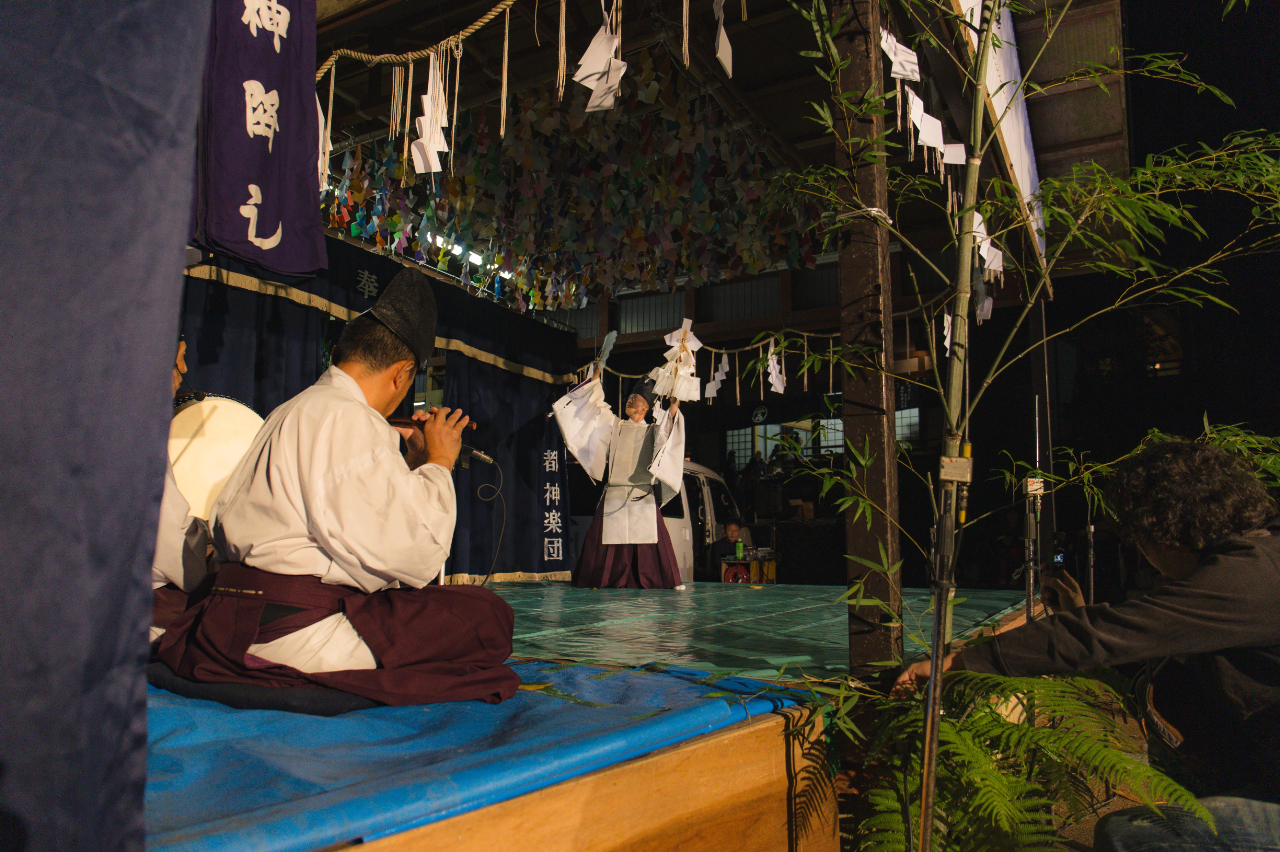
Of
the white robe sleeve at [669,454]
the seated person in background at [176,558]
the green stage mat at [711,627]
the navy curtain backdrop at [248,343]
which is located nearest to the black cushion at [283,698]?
the seated person in background at [176,558]

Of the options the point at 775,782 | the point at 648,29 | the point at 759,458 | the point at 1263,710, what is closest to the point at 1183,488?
the point at 1263,710

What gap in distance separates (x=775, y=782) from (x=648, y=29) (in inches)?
158

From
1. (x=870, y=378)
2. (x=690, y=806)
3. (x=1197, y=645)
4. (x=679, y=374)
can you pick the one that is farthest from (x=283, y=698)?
(x=679, y=374)

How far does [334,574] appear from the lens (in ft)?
5.15

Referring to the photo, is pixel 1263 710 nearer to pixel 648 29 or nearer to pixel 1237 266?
pixel 648 29

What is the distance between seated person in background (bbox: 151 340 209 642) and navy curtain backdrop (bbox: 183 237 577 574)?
121 inches

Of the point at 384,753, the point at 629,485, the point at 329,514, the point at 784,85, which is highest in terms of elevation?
the point at 784,85

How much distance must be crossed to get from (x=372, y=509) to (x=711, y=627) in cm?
200

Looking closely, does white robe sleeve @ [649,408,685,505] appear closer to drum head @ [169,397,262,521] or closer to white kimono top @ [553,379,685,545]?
white kimono top @ [553,379,685,545]

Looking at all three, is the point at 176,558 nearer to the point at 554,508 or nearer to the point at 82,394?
the point at 82,394

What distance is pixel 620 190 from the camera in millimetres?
5367

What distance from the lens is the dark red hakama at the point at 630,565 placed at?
564 cm

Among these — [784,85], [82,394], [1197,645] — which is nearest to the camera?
[82,394]

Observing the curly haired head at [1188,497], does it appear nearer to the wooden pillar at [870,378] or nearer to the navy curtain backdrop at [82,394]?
the wooden pillar at [870,378]
